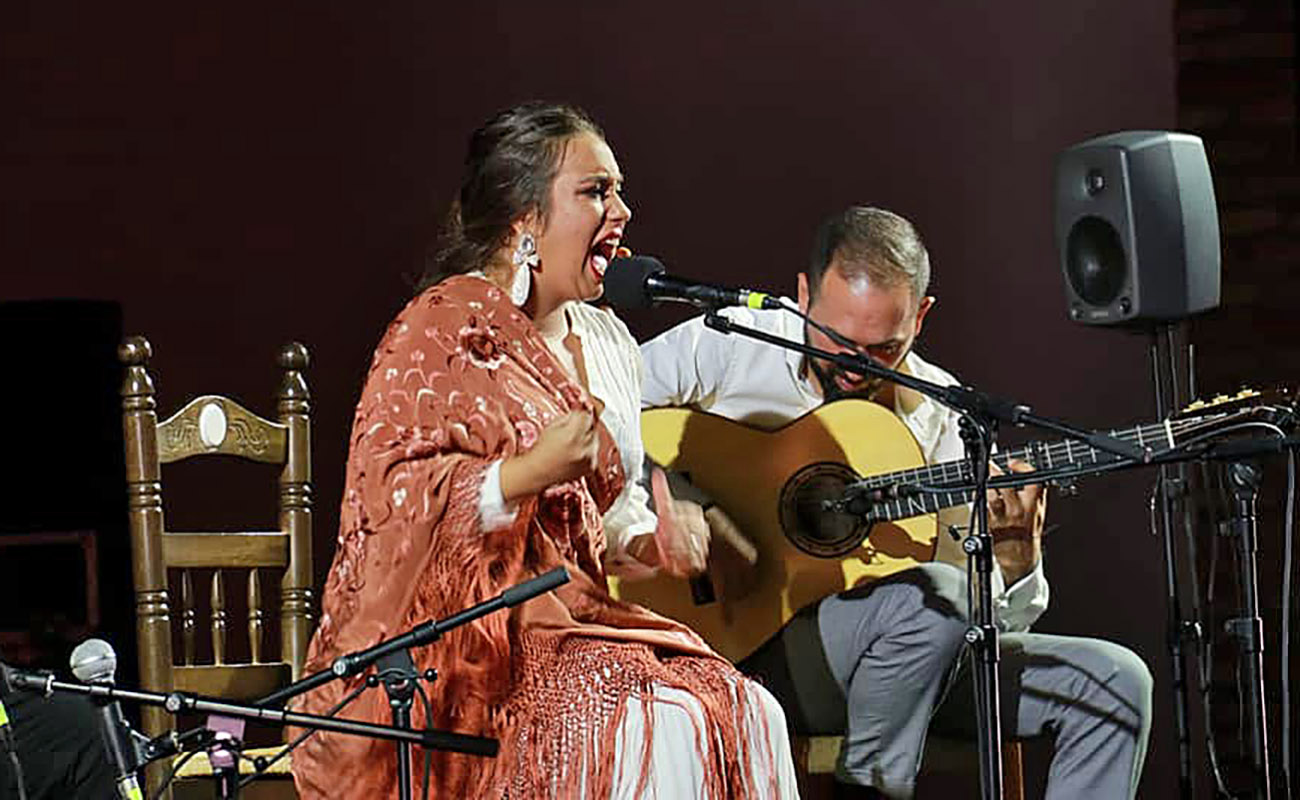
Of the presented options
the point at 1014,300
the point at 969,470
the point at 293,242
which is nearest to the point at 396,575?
the point at 969,470

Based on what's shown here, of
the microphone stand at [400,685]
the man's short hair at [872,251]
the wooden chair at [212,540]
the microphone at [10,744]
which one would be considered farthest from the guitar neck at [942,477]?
the microphone at [10,744]

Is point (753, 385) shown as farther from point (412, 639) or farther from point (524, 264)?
point (412, 639)

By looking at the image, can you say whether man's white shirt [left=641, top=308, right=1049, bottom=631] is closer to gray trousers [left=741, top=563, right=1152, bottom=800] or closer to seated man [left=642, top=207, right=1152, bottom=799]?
seated man [left=642, top=207, right=1152, bottom=799]

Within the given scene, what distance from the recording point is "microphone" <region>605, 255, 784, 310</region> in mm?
2160

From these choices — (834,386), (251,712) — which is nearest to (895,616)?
(834,386)

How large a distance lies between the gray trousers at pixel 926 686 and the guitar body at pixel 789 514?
5cm

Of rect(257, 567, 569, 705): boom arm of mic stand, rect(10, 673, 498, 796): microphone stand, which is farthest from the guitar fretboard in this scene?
rect(10, 673, 498, 796): microphone stand

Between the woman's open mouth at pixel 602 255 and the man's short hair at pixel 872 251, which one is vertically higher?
the man's short hair at pixel 872 251

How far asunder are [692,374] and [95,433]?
3.39 feet

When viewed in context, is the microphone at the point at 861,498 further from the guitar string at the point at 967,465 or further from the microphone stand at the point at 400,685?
the microphone stand at the point at 400,685

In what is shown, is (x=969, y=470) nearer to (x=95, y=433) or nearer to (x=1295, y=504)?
(x=1295, y=504)

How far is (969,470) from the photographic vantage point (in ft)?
9.27

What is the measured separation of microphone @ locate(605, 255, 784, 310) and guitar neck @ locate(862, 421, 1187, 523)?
2.28 ft

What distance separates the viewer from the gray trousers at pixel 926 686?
292 centimetres
